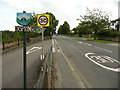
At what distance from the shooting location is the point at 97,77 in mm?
4902

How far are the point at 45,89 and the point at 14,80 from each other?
5.89ft

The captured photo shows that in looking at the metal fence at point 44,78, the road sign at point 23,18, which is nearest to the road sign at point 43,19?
the metal fence at point 44,78

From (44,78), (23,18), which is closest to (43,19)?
(23,18)

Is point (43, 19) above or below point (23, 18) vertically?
above

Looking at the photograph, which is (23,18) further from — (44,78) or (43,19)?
(43,19)

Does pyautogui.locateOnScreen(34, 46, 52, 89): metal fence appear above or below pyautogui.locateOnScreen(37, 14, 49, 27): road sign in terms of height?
below

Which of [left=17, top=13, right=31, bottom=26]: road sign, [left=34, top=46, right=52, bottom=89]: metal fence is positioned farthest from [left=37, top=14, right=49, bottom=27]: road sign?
[left=17, top=13, right=31, bottom=26]: road sign

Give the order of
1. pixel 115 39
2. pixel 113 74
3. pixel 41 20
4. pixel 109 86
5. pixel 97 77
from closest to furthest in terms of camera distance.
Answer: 1. pixel 109 86
2. pixel 97 77
3. pixel 113 74
4. pixel 41 20
5. pixel 115 39

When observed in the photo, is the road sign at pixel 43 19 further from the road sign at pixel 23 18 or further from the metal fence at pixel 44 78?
the road sign at pixel 23 18

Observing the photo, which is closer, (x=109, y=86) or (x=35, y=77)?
(x=109, y=86)

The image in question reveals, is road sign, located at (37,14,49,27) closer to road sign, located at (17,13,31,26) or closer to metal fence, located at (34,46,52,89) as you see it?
metal fence, located at (34,46,52,89)

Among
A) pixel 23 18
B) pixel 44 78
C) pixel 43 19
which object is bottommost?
pixel 44 78

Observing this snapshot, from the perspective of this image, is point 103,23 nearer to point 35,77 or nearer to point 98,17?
point 98,17

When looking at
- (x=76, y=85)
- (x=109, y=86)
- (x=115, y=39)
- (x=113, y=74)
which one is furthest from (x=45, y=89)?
(x=115, y=39)
